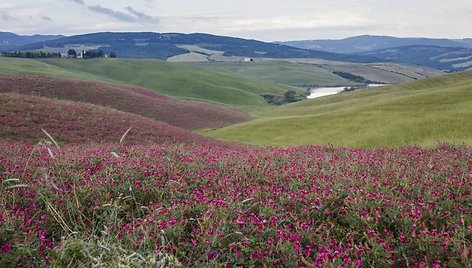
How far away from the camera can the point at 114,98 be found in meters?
73.0

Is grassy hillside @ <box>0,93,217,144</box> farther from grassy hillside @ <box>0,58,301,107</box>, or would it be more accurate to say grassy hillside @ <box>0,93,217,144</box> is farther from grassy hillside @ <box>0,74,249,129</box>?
grassy hillside @ <box>0,58,301,107</box>

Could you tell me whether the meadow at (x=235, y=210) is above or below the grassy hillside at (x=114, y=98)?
above

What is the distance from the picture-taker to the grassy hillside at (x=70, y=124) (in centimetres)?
2905

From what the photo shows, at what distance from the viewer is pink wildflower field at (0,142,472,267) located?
225 inches

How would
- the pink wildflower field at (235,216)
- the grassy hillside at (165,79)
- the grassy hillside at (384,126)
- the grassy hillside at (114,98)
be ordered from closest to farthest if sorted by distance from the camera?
the pink wildflower field at (235,216)
the grassy hillside at (384,126)
the grassy hillside at (114,98)
the grassy hillside at (165,79)

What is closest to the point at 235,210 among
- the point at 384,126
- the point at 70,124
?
the point at 70,124

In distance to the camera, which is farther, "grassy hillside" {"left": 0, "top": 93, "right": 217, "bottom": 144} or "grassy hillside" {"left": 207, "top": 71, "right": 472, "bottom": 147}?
"grassy hillside" {"left": 207, "top": 71, "right": 472, "bottom": 147}

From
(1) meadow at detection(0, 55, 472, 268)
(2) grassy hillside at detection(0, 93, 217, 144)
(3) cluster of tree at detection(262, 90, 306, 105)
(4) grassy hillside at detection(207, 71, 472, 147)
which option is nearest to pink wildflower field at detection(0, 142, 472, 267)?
(1) meadow at detection(0, 55, 472, 268)

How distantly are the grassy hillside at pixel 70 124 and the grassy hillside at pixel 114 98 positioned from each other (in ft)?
90.6

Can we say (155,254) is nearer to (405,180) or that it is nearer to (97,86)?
(405,180)

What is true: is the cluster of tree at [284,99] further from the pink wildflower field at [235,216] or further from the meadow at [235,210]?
the pink wildflower field at [235,216]

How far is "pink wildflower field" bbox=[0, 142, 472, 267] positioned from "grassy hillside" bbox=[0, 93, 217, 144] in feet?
64.6

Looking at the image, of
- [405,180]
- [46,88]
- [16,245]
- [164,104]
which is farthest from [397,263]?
[164,104]

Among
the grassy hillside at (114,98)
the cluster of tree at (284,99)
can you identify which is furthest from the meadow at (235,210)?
the cluster of tree at (284,99)
